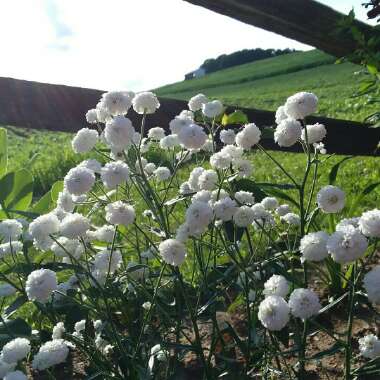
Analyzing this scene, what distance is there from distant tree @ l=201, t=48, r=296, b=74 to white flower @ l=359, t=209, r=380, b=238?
51482 millimetres

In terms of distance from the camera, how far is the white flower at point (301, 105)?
1.69 m

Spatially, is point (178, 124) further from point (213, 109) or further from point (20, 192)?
point (20, 192)

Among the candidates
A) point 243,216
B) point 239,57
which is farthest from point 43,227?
point 239,57

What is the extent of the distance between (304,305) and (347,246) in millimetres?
169

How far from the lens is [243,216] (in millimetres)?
1787

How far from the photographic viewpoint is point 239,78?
119 feet

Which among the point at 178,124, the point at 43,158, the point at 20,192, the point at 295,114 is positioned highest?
the point at 43,158

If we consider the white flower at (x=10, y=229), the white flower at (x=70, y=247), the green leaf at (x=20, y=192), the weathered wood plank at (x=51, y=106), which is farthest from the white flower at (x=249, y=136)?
the green leaf at (x=20, y=192)

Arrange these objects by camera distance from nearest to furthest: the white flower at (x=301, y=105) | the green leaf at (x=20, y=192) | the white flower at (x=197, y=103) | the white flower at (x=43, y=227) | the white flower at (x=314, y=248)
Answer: the white flower at (x=314, y=248) < the white flower at (x=301, y=105) < the white flower at (x=43, y=227) < the white flower at (x=197, y=103) < the green leaf at (x=20, y=192)

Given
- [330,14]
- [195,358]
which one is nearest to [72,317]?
[195,358]

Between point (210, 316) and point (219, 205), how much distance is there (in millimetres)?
395

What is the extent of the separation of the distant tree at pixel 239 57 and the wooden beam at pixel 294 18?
49730mm

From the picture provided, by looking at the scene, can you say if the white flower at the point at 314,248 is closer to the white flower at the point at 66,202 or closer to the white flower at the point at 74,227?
the white flower at the point at 74,227

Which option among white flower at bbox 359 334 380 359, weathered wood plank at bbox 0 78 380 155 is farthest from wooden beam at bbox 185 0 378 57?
white flower at bbox 359 334 380 359
